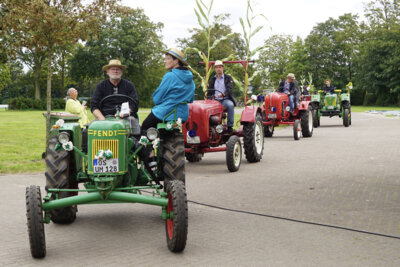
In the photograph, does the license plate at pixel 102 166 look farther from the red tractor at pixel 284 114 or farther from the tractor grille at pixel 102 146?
the red tractor at pixel 284 114

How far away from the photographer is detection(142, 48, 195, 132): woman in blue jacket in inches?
278

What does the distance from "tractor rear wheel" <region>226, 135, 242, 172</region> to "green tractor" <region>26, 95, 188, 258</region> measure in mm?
3436

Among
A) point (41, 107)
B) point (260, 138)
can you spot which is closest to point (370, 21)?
point (41, 107)

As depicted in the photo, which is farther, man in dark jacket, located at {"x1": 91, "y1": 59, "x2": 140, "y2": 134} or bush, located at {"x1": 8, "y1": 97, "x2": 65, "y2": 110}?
bush, located at {"x1": 8, "y1": 97, "x2": 65, "y2": 110}

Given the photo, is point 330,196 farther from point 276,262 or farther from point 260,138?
point 260,138

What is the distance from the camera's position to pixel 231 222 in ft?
20.2

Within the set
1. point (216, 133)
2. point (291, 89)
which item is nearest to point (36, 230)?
point (216, 133)

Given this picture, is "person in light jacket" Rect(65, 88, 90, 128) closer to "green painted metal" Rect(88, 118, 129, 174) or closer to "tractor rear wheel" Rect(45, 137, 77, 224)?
"tractor rear wheel" Rect(45, 137, 77, 224)

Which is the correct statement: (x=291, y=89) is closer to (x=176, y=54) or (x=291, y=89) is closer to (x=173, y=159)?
(x=176, y=54)

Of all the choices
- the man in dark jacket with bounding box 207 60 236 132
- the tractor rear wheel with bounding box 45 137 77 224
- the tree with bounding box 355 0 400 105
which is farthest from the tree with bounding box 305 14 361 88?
the tractor rear wheel with bounding box 45 137 77 224

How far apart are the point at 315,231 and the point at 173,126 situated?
2.13 meters

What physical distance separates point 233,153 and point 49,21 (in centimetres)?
474

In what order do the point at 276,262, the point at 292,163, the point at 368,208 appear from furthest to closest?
1. the point at 292,163
2. the point at 368,208
3. the point at 276,262

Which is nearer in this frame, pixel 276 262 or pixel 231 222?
pixel 276 262
